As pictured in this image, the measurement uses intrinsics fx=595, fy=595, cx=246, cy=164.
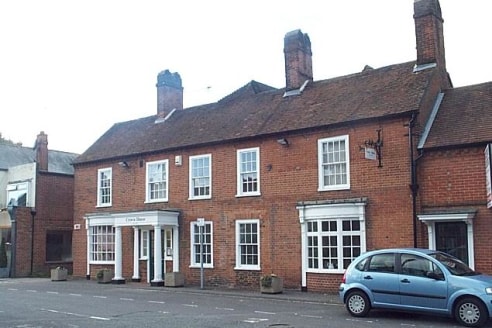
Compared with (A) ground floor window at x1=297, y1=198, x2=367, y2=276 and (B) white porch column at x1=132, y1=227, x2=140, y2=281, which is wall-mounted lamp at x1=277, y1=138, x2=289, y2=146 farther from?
(B) white porch column at x1=132, y1=227, x2=140, y2=281

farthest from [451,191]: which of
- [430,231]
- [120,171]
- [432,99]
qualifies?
[120,171]

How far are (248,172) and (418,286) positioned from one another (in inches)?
423

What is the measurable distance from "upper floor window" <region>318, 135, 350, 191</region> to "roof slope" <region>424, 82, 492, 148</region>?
9.48 ft

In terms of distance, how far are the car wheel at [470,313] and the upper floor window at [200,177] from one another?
13106 mm

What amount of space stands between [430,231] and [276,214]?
5874 millimetres

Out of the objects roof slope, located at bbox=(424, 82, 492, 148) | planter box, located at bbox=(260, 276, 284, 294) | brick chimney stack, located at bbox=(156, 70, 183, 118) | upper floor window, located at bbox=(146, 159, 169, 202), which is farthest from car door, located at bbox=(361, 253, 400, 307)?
brick chimney stack, located at bbox=(156, 70, 183, 118)

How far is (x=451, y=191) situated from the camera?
18250 mm

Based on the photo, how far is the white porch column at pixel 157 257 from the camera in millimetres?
24234

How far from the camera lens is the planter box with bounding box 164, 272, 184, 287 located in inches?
934

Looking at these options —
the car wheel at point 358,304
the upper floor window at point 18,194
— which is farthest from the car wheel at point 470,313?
the upper floor window at point 18,194

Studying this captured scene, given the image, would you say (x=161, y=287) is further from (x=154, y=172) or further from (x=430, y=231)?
(x=430, y=231)

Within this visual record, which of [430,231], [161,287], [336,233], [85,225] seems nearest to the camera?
[430,231]

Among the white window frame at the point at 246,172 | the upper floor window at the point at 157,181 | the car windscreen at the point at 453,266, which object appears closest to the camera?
the car windscreen at the point at 453,266

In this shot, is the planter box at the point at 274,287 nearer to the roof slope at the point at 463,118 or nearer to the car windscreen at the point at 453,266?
the roof slope at the point at 463,118
